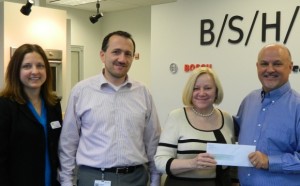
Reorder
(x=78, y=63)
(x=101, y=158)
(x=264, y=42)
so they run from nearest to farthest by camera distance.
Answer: (x=101, y=158), (x=264, y=42), (x=78, y=63)

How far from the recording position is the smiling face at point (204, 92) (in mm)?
2219

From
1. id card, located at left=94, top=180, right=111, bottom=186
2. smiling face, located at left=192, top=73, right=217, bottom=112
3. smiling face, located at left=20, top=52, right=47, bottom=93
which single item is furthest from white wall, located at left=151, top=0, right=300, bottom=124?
smiling face, located at left=20, top=52, right=47, bottom=93

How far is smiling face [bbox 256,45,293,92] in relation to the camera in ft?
7.20

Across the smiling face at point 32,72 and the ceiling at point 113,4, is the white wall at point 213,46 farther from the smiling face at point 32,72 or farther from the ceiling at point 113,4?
the smiling face at point 32,72

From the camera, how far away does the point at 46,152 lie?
234 cm

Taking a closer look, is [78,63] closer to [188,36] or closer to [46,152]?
[188,36]

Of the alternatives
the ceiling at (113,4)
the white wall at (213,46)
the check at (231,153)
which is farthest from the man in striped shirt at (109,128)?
the ceiling at (113,4)

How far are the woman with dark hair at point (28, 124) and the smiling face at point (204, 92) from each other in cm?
87

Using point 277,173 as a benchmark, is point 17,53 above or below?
above

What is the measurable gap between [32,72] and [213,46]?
Result: 11.6ft

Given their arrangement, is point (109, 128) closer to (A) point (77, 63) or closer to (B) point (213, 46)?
(B) point (213, 46)

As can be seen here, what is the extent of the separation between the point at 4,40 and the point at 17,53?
3108 millimetres

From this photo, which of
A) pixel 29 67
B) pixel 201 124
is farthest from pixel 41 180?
pixel 201 124

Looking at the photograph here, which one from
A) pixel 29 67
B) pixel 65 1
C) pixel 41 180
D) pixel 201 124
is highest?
pixel 65 1
